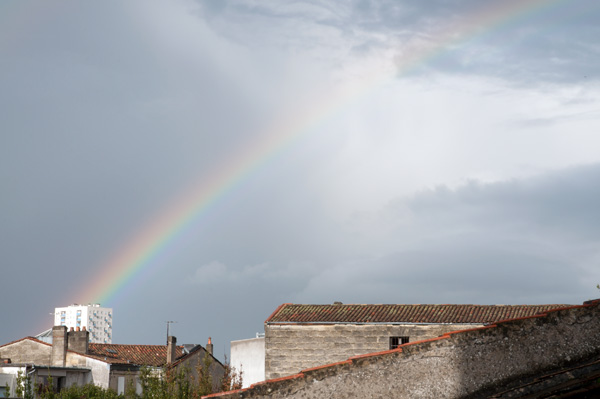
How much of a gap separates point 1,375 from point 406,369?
3969 cm

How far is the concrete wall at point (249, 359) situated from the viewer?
44.6m

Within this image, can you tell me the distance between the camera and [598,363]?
1262 centimetres

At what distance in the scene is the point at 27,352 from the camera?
56.4m

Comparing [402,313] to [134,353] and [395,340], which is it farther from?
[134,353]

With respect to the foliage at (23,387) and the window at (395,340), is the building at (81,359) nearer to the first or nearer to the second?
the window at (395,340)

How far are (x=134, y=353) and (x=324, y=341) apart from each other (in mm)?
27871

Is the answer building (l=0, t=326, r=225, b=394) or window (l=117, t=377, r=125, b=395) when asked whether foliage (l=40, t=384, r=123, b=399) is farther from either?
window (l=117, t=377, r=125, b=395)

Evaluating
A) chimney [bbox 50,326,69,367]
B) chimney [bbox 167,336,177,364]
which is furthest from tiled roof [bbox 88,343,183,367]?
chimney [bbox 50,326,69,367]

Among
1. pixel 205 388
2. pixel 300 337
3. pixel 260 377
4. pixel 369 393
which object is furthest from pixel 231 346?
pixel 369 393

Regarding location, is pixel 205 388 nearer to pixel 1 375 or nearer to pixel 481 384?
pixel 481 384

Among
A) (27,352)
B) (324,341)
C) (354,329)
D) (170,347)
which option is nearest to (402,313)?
(354,329)

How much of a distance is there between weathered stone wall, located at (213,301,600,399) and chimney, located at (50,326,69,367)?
44.6m

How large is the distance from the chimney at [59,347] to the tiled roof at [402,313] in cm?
2100

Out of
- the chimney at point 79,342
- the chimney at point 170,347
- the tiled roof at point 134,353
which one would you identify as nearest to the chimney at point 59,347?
the chimney at point 79,342
